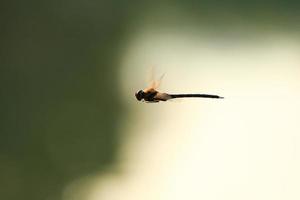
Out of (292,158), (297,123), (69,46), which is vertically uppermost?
(69,46)

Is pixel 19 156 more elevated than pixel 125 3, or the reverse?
pixel 125 3

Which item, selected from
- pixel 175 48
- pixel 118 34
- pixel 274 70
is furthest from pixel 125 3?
pixel 274 70

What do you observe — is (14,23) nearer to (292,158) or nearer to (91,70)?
(91,70)

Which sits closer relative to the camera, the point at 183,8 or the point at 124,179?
the point at 124,179
